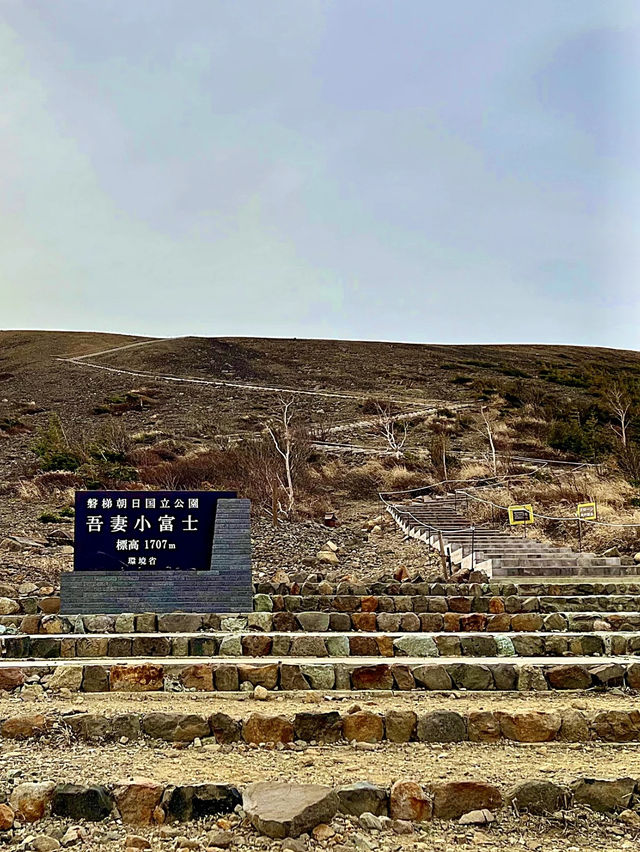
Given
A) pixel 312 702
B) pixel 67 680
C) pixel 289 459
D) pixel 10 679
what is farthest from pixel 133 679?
pixel 289 459

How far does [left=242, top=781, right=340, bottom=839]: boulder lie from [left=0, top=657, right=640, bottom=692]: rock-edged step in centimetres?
297

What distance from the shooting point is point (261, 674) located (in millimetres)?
7168

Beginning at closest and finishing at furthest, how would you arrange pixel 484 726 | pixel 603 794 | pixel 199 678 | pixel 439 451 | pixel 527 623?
1. pixel 603 794
2. pixel 484 726
3. pixel 199 678
4. pixel 527 623
5. pixel 439 451

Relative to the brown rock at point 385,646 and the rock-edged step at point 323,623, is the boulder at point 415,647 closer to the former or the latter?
the brown rock at point 385,646

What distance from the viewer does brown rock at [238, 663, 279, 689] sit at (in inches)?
282

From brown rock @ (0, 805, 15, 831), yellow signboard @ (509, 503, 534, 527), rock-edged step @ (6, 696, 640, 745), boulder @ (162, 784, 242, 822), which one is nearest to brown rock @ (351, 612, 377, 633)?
rock-edged step @ (6, 696, 640, 745)

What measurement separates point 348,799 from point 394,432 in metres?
34.8

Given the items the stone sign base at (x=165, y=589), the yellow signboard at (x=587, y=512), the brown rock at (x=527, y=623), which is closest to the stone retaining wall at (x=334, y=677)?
the brown rock at (x=527, y=623)

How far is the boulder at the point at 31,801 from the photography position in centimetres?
412

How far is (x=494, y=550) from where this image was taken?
16.2 metres

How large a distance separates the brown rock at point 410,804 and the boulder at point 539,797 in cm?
43

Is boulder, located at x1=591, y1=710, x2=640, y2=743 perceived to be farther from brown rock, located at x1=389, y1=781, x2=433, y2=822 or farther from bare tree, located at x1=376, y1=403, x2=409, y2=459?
bare tree, located at x1=376, y1=403, x2=409, y2=459

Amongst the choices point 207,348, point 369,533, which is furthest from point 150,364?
point 369,533

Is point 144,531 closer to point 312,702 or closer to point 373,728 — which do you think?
point 312,702
